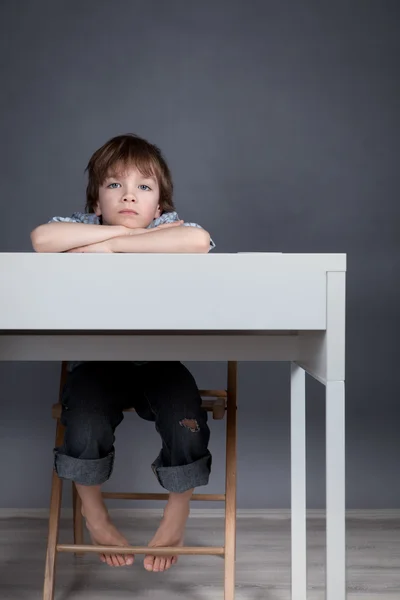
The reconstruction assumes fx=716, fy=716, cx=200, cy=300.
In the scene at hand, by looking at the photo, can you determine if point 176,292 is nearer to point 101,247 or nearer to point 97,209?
point 101,247

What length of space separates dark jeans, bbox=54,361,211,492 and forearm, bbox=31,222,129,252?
0.32 metres

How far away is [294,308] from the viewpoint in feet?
3.38

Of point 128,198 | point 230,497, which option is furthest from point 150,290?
point 230,497

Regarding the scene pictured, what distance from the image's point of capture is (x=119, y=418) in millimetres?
1511

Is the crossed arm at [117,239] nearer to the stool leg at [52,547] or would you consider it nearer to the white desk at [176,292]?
the white desk at [176,292]

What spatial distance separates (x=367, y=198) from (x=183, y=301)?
5.11ft

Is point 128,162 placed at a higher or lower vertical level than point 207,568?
higher

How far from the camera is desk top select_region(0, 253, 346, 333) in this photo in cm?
102

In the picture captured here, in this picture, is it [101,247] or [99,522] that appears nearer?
[101,247]

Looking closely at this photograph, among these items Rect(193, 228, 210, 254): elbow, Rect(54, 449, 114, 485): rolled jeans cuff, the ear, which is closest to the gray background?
the ear

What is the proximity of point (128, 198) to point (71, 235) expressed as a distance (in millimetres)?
322

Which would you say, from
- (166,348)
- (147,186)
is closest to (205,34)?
(147,186)

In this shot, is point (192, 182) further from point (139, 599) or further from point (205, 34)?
point (139, 599)

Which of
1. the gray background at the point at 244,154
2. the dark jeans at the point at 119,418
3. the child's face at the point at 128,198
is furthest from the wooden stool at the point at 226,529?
the gray background at the point at 244,154
